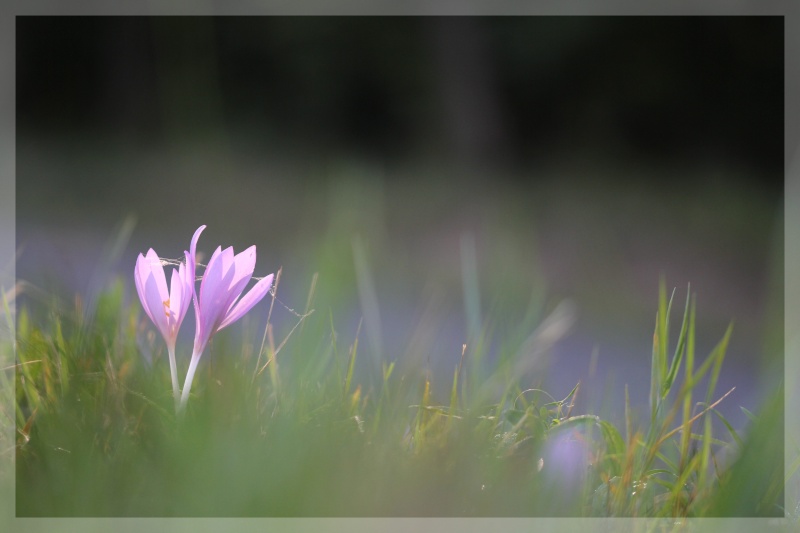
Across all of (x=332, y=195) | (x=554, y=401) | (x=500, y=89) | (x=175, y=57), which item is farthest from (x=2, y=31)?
(x=554, y=401)

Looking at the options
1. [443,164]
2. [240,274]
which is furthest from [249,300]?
[443,164]

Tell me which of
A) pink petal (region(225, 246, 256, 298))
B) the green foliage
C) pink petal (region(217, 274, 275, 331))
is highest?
pink petal (region(225, 246, 256, 298))

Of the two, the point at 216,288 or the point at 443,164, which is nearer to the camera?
the point at 216,288

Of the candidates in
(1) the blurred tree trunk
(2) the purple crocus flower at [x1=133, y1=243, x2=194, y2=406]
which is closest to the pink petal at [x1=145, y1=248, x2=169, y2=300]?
(2) the purple crocus flower at [x1=133, y1=243, x2=194, y2=406]

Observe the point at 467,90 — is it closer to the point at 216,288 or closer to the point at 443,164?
the point at 443,164

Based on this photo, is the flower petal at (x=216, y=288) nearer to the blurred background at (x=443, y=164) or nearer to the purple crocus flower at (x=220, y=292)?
the purple crocus flower at (x=220, y=292)

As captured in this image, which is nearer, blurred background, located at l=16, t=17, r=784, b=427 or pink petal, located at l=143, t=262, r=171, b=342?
pink petal, located at l=143, t=262, r=171, b=342

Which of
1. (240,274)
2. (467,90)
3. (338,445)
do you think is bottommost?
Answer: (338,445)

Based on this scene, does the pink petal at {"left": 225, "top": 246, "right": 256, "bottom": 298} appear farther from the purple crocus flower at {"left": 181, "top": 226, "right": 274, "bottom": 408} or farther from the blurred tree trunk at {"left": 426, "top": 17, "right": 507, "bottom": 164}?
the blurred tree trunk at {"left": 426, "top": 17, "right": 507, "bottom": 164}
